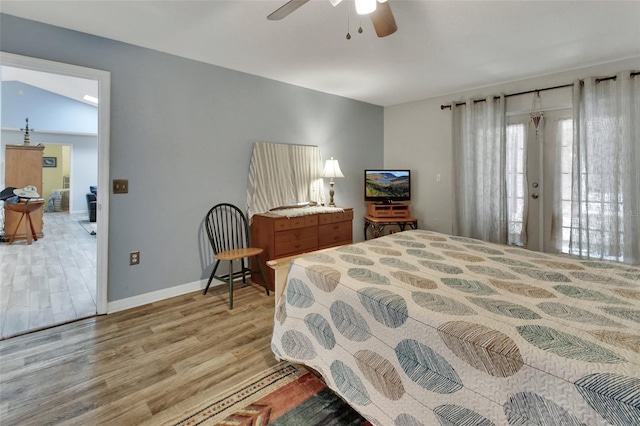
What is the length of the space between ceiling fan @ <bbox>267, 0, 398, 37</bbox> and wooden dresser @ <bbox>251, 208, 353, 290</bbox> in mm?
1945

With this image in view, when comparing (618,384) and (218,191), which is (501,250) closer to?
(618,384)

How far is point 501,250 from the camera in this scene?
2172 mm

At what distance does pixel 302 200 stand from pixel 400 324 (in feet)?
9.51

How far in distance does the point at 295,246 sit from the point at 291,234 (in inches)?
6.2

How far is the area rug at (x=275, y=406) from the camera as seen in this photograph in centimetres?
151

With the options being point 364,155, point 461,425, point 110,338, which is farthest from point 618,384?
point 364,155

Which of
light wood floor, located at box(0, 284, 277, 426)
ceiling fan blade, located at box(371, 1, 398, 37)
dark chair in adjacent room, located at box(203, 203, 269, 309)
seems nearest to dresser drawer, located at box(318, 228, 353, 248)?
dark chair in adjacent room, located at box(203, 203, 269, 309)

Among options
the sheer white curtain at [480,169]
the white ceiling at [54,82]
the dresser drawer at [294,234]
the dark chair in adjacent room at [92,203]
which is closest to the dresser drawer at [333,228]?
the dresser drawer at [294,234]

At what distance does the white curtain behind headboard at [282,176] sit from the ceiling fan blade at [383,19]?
2002 millimetres

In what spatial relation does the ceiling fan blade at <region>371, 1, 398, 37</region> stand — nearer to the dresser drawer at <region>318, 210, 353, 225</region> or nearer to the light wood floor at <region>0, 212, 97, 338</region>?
the dresser drawer at <region>318, 210, 353, 225</region>

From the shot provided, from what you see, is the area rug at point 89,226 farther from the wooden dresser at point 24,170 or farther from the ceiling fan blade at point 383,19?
the ceiling fan blade at point 383,19

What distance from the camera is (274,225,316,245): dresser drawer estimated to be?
327 cm

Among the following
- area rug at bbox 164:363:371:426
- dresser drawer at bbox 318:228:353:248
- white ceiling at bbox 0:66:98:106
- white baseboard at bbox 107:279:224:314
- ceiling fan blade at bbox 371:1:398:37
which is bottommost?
area rug at bbox 164:363:371:426

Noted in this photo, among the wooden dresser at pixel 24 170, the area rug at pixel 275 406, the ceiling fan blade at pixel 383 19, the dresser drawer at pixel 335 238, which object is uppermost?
the ceiling fan blade at pixel 383 19
